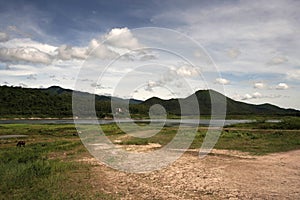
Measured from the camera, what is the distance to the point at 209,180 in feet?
51.4

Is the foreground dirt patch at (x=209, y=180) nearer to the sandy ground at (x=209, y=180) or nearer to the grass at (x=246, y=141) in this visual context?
the sandy ground at (x=209, y=180)

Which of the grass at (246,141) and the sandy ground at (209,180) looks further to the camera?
the grass at (246,141)

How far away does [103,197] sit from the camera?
12.4 metres

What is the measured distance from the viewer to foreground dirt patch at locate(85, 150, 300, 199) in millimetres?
12914

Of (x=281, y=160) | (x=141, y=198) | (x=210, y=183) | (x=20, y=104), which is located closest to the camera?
(x=141, y=198)

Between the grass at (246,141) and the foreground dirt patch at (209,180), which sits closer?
the foreground dirt patch at (209,180)

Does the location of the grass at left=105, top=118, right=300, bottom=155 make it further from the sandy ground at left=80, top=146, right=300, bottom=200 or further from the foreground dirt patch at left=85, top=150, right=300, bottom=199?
the foreground dirt patch at left=85, top=150, right=300, bottom=199

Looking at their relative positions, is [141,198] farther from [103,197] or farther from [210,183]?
[210,183]

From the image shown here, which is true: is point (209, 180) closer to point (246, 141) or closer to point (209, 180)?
point (209, 180)

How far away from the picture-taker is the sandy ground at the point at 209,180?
12930 millimetres

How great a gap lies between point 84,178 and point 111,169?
3068 millimetres

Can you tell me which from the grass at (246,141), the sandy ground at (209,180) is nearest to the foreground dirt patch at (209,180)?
the sandy ground at (209,180)

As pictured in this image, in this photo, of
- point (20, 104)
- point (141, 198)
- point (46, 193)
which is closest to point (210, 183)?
point (141, 198)

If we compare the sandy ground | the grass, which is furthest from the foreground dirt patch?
the grass
